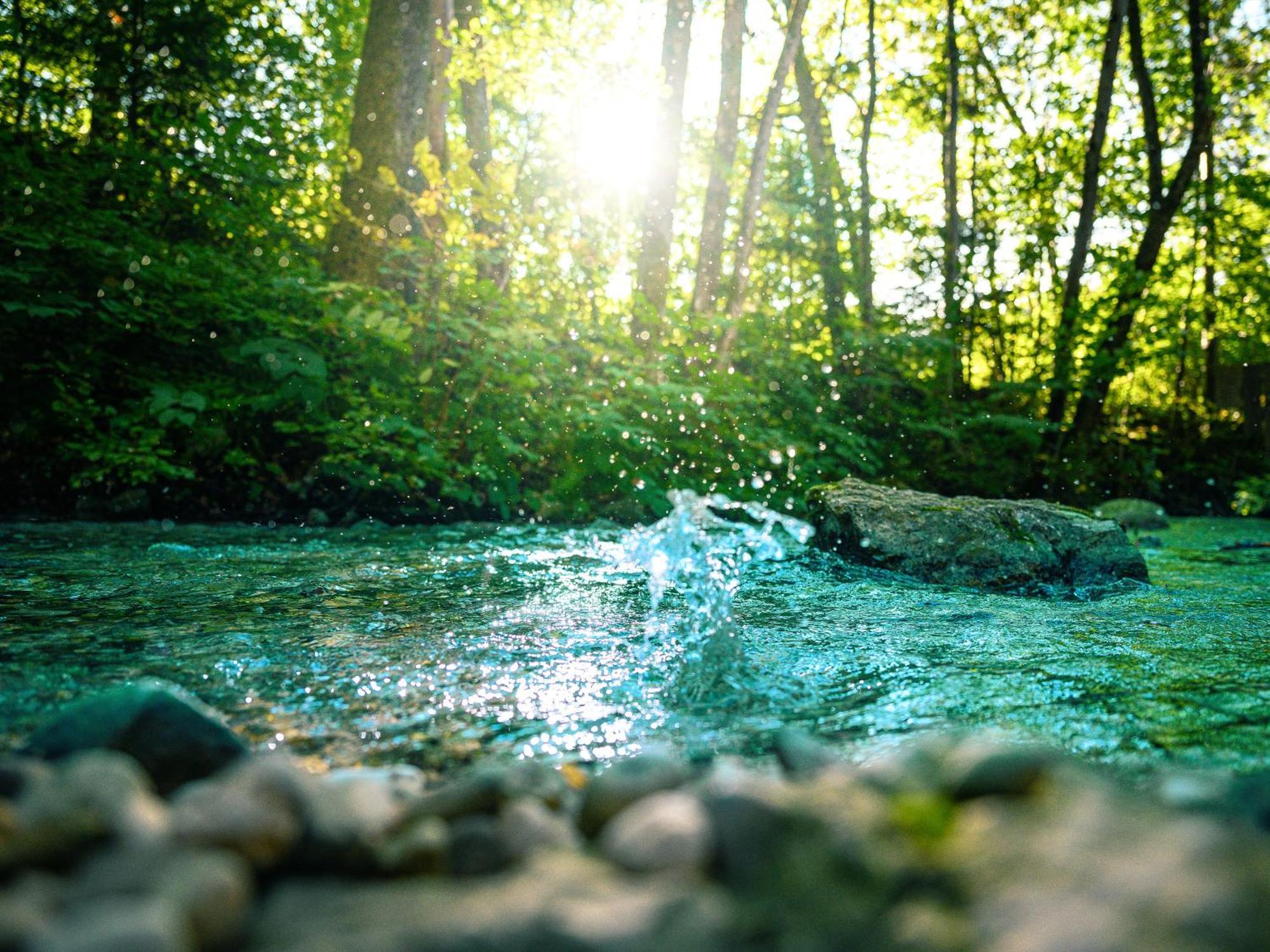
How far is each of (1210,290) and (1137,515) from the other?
8818mm

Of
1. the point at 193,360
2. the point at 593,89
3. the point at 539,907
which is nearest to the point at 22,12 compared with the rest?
the point at 193,360

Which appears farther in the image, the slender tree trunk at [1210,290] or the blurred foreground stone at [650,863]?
the slender tree trunk at [1210,290]

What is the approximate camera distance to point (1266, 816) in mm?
1396

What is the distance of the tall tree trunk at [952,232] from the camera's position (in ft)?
38.3

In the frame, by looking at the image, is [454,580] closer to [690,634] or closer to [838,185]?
[690,634]

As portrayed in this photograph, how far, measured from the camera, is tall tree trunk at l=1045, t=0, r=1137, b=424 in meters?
10.7

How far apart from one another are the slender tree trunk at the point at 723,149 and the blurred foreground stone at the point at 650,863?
9569mm

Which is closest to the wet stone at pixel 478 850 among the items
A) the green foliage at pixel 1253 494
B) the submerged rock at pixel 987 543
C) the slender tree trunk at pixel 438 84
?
the submerged rock at pixel 987 543

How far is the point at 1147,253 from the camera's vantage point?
38.2ft

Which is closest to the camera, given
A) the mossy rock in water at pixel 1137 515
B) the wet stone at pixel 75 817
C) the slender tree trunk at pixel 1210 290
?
the wet stone at pixel 75 817

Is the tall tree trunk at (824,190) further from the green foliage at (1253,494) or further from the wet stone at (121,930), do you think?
the wet stone at (121,930)

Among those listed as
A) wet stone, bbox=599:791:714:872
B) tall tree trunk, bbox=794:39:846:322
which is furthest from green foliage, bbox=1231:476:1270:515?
wet stone, bbox=599:791:714:872

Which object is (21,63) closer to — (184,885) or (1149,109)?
(184,885)

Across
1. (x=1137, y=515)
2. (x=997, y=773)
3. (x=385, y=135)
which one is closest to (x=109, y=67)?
(x=385, y=135)
